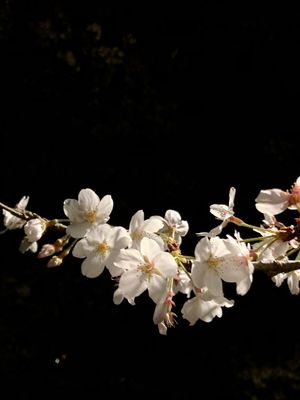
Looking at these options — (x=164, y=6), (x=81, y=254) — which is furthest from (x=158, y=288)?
(x=164, y=6)

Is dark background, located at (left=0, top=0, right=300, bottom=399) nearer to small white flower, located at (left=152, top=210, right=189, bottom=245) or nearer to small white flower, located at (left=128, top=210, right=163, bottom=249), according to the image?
small white flower, located at (left=152, top=210, right=189, bottom=245)

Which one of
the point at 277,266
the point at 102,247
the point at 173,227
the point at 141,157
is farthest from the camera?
the point at 141,157

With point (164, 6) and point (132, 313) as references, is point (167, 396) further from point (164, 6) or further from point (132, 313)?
point (164, 6)

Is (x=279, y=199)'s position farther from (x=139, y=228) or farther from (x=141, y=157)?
(x=141, y=157)

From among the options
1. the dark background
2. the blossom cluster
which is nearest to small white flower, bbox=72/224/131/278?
the blossom cluster

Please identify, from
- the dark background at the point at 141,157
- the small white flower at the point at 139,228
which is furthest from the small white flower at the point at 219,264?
the dark background at the point at 141,157

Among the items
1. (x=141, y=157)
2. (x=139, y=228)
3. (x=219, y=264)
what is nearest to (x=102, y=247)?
(x=139, y=228)
